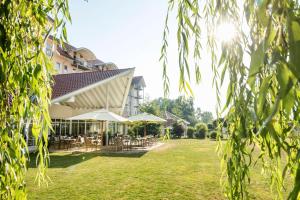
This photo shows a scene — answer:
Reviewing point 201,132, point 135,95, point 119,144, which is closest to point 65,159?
point 119,144

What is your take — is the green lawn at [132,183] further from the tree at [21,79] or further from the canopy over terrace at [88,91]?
the canopy over terrace at [88,91]

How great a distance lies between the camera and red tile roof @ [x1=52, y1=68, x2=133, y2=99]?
20.2 meters

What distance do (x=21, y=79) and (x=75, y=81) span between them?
19915mm

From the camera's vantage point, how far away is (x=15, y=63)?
2.92m

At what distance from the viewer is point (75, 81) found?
2223cm

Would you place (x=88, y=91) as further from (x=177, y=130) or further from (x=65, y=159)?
(x=177, y=130)

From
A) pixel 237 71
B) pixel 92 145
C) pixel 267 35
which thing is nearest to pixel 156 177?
pixel 237 71

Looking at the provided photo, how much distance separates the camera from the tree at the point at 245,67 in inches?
39.9

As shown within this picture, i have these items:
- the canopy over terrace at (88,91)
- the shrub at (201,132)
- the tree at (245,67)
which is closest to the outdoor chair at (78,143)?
the canopy over terrace at (88,91)

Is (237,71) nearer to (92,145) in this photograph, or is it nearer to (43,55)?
(43,55)

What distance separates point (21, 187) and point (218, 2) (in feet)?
7.92

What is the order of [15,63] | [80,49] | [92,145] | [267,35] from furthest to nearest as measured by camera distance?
[80,49]
[92,145]
[15,63]
[267,35]

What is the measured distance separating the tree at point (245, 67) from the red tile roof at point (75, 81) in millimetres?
17561

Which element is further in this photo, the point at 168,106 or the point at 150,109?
the point at 150,109
